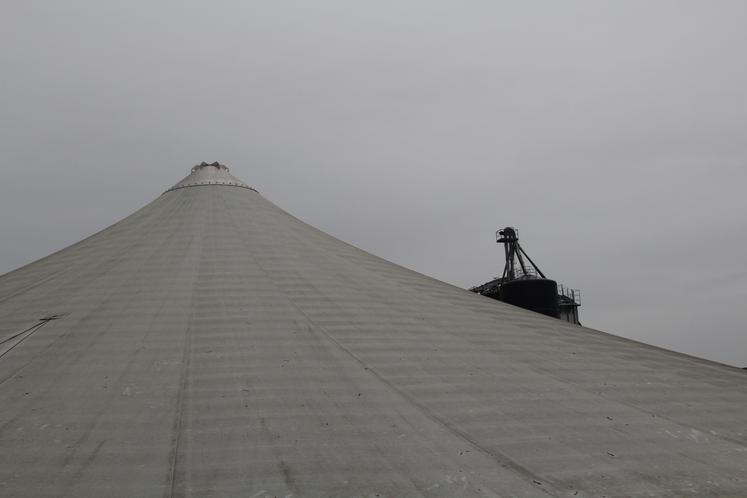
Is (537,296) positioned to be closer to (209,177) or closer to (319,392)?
(209,177)

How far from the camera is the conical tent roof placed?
14.9ft

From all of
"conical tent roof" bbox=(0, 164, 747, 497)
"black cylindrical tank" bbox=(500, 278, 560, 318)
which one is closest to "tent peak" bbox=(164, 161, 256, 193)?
"conical tent roof" bbox=(0, 164, 747, 497)

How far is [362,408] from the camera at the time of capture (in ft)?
18.3

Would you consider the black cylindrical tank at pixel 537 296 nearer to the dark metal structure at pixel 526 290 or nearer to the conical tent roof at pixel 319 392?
the dark metal structure at pixel 526 290

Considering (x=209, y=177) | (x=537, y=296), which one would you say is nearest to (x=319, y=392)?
(x=209, y=177)

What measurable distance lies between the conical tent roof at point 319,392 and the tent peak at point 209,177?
14.9 feet

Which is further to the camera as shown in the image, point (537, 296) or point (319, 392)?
point (537, 296)

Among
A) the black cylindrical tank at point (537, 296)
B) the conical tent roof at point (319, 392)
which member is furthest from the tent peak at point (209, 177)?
the black cylindrical tank at point (537, 296)

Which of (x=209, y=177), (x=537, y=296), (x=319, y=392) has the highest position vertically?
(x=209, y=177)

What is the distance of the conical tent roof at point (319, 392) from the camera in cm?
455

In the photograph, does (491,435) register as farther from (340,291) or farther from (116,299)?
(116,299)

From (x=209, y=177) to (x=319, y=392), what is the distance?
10.2 m

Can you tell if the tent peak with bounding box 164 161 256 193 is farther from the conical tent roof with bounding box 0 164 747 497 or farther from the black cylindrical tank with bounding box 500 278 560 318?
the black cylindrical tank with bounding box 500 278 560 318

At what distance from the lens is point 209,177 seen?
49.0 feet
